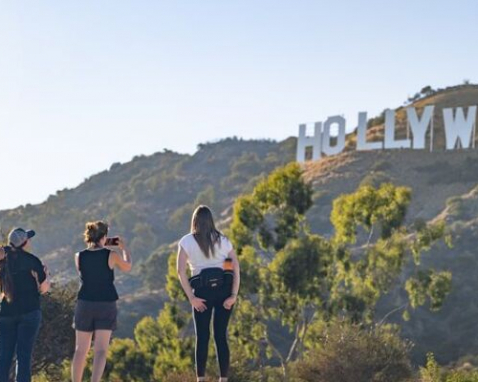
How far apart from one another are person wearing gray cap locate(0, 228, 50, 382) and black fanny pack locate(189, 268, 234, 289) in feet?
4.50

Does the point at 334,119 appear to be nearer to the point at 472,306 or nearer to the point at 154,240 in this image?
the point at 472,306

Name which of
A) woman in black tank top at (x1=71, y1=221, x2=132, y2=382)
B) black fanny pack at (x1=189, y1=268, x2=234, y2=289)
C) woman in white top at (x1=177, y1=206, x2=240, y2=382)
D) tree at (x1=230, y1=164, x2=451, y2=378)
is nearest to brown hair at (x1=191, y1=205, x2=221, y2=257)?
woman in white top at (x1=177, y1=206, x2=240, y2=382)

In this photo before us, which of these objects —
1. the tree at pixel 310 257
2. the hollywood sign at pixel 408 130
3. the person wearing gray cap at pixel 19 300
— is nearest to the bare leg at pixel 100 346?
the person wearing gray cap at pixel 19 300

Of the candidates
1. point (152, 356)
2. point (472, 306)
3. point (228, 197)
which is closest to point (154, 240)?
point (228, 197)

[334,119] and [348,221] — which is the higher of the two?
[334,119]

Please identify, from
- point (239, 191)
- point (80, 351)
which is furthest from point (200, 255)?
point (239, 191)

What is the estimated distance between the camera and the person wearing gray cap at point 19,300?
9.15 metres

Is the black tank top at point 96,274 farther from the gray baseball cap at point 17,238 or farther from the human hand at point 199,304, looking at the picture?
the human hand at point 199,304

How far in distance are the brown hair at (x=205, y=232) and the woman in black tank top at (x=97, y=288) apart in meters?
0.71

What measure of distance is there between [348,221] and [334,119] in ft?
147

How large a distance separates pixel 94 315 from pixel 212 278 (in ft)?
3.82

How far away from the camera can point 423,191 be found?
76.8 metres

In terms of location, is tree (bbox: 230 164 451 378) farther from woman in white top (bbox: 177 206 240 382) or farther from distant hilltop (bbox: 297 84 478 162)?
Answer: distant hilltop (bbox: 297 84 478 162)

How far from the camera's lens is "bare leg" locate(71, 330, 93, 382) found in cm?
916
